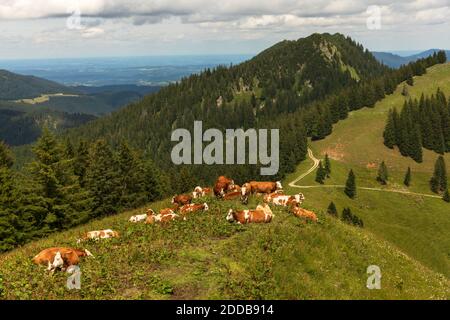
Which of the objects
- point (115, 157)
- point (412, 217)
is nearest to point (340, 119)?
point (412, 217)

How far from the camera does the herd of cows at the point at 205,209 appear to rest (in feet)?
52.5

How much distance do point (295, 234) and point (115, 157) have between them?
158ft

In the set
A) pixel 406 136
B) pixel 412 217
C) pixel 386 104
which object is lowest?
pixel 412 217

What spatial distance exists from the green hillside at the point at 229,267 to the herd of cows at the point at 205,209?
567 mm

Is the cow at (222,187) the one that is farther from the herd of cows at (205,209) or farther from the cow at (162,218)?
the cow at (162,218)

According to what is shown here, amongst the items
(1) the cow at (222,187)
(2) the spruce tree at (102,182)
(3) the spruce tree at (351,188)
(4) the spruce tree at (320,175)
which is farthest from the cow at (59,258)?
(4) the spruce tree at (320,175)

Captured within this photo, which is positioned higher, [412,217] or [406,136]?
[406,136]

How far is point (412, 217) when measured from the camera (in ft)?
358

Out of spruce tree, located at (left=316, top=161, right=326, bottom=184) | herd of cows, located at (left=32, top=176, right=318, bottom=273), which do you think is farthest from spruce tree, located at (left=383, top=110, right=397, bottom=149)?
herd of cows, located at (left=32, top=176, right=318, bottom=273)

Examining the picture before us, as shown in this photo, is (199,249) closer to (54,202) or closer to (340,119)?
(54,202)

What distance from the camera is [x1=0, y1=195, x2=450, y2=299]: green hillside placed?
13.8 m

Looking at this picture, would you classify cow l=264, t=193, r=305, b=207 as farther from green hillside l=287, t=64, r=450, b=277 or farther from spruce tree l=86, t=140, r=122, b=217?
green hillside l=287, t=64, r=450, b=277

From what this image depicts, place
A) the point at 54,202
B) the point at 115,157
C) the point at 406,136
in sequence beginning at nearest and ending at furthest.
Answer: the point at 54,202 < the point at 115,157 < the point at 406,136

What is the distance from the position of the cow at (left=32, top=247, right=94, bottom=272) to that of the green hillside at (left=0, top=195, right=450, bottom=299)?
39 centimetres
